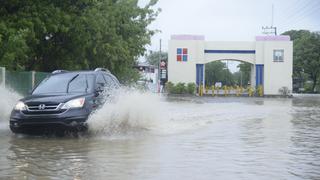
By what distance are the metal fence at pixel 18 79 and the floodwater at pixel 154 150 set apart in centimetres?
185

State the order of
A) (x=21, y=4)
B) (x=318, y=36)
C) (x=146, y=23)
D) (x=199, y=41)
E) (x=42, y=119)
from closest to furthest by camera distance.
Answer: (x=42, y=119) → (x=21, y=4) → (x=146, y=23) → (x=199, y=41) → (x=318, y=36)

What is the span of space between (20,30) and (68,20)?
2.93 metres

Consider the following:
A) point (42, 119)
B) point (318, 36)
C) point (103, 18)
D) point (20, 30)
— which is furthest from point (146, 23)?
point (318, 36)

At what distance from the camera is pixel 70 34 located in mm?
22344

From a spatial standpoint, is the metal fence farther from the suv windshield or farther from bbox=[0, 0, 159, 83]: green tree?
the suv windshield

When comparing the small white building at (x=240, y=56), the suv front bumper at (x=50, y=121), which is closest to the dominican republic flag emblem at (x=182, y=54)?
the small white building at (x=240, y=56)

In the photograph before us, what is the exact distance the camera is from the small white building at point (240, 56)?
5881 centimetres

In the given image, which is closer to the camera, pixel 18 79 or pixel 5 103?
pixel 5 103

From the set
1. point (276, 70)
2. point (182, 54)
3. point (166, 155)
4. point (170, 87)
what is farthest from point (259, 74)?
point (166, 155)

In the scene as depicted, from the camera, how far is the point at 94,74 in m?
14.8

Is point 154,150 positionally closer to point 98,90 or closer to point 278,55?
point 98,90

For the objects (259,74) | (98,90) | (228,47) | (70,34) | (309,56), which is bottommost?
(98,90)

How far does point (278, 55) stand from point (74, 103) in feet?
158

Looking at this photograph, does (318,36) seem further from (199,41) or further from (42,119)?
(42,119)
